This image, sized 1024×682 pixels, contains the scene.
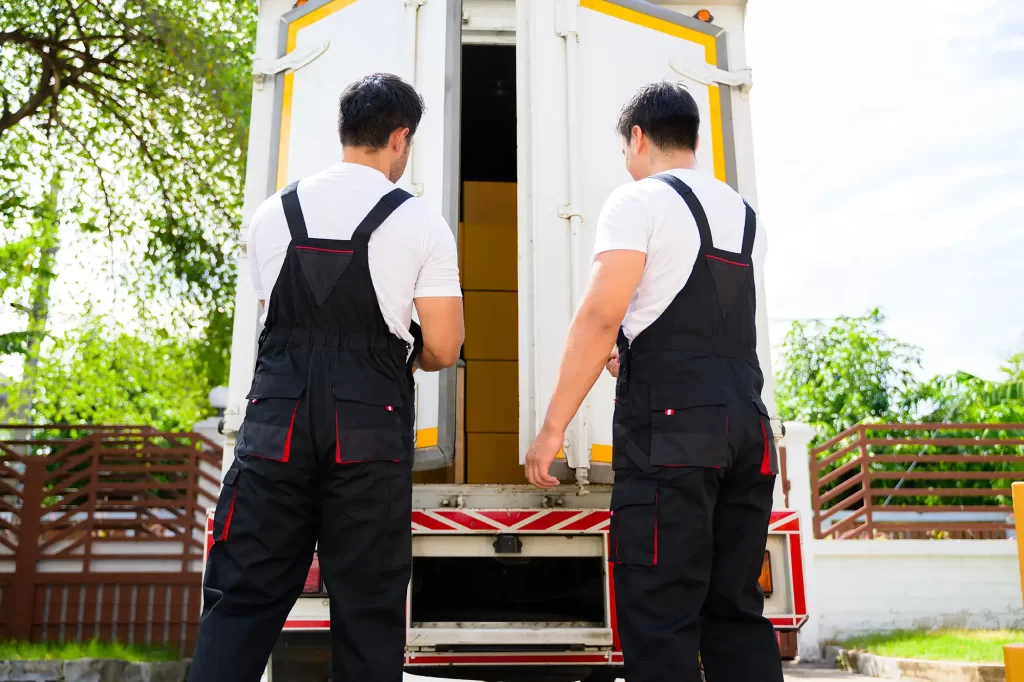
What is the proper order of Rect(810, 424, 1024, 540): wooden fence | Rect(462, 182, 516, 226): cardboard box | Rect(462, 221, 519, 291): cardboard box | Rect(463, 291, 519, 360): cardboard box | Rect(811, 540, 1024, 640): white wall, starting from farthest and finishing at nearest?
1. Rect(810, 424, 1024, 540): wooden fence
2. Rect(811, 540, 1024, 640): white wall
3. Rect(462, 182, 516, 226): cardboard box
4. Rect(462, 221, 519, 291): cardboard box
5. Rect(463, 291, 519, 360): cardboard box

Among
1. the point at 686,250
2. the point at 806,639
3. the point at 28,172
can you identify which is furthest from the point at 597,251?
the point at 28,172

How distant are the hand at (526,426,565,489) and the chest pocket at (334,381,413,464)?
1.34ft

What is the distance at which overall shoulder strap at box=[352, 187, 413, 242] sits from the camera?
2.34 meters

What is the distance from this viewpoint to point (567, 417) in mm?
2508

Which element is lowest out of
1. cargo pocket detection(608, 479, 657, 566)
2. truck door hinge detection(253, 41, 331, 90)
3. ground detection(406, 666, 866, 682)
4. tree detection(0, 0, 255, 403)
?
ground detection(406, 666, 866, 682)

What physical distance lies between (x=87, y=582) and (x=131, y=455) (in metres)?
1.39

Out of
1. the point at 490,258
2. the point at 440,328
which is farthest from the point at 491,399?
the point at 440,328

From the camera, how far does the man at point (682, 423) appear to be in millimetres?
2213

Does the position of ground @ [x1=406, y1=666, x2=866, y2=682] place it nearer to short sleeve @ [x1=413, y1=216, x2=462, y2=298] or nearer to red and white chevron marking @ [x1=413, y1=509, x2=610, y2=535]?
red and white chevron marking @ [x1=413, y1=509, x2=610, y2=535]

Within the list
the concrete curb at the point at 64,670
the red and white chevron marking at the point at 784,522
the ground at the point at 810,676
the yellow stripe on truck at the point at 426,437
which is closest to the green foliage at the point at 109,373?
the concrete curb at the point at 64,670

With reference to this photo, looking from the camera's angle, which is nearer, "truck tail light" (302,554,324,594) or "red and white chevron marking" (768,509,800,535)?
"truck tail light" (302,554,324,594)

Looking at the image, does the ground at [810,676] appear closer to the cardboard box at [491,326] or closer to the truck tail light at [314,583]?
the cardboard box at [491,326]

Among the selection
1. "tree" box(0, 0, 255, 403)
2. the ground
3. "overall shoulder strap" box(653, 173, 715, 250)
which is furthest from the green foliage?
"overall shoulder strap" box(653, 173, 715, 250)

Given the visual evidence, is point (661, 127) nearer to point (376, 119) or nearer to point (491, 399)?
point (376, 119)
